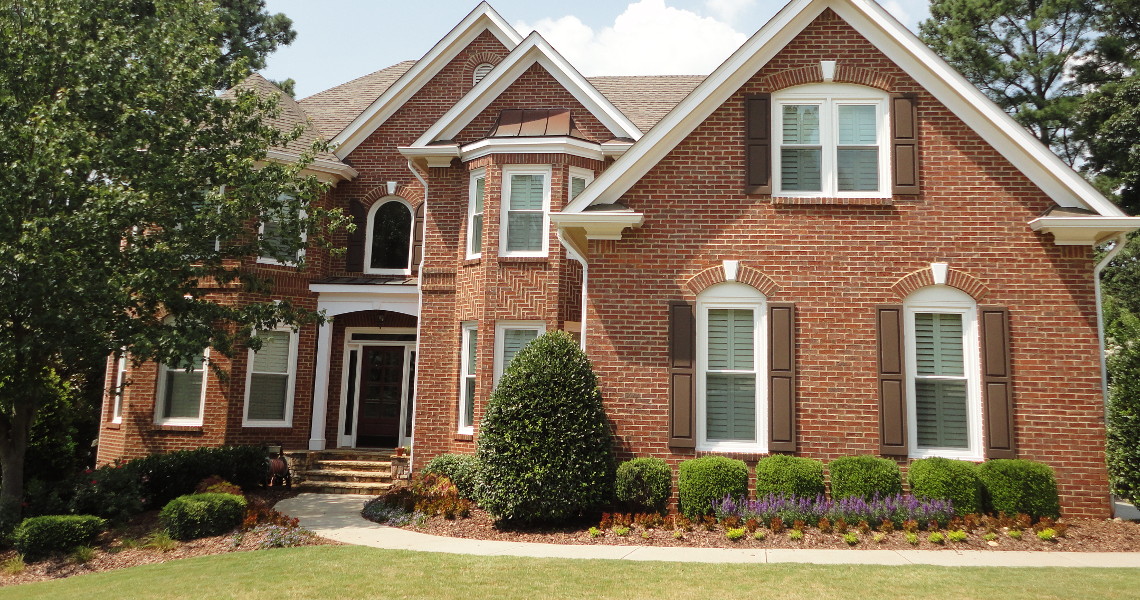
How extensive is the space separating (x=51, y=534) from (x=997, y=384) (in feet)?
41.2

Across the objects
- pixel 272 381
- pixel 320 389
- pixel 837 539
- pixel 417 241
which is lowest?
pixel 837 539

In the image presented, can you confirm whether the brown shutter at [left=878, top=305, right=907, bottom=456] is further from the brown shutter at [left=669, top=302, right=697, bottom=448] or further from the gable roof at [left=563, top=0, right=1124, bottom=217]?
the gable roof at [left=563, top=0, right=1124, bottom=217]

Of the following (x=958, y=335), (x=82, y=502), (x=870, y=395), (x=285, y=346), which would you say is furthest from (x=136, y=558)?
(x=958, y=335)

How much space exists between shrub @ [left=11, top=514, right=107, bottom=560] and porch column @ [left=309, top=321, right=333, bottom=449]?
5.72m

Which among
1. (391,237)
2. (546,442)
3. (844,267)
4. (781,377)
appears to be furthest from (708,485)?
(391,237)

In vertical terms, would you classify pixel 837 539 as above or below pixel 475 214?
below

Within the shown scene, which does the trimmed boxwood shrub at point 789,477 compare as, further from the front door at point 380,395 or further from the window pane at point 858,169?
the front door at point 380,395

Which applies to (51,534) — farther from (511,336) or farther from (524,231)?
(524,231)

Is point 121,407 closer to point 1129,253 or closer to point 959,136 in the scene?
point 959,136

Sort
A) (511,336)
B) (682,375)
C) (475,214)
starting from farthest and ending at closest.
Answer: (475,214), (511,336), (682,375)

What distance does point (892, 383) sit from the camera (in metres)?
10.5

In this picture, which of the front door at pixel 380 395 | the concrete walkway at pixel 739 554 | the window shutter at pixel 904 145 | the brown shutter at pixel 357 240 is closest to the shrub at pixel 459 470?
the concrete walkway at pixel 739 554

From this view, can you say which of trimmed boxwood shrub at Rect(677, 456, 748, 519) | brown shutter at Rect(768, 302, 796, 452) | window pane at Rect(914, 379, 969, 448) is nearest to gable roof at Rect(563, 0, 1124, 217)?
brown shutter at Rect(768, 302, 796, 452)

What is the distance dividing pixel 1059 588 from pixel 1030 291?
4.86 meters
